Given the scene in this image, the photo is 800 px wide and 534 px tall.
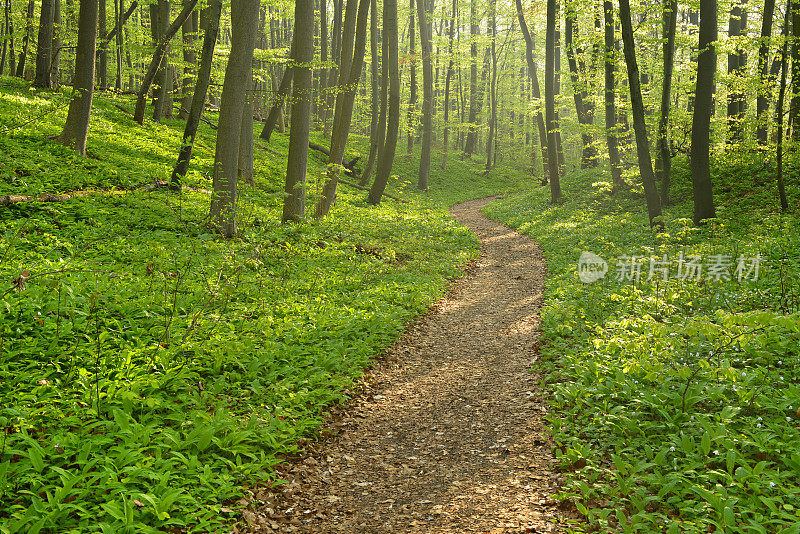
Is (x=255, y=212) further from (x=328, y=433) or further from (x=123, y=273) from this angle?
(x=328, y=433)

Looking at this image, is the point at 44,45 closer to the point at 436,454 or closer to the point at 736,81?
the point at 436,454

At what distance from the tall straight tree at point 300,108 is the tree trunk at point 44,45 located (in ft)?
30.2

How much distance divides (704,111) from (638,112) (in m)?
1.39

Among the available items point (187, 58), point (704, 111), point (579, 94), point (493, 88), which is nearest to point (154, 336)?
point (704, 111)

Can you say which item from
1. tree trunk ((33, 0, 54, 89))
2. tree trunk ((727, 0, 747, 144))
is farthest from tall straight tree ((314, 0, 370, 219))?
tree trunk ((727, 0, 747, 144))

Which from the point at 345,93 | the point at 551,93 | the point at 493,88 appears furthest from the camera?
the point at 493,88

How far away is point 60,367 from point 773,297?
8595 millimetres

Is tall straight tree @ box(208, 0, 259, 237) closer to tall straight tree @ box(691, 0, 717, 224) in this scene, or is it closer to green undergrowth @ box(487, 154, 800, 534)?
green undergrowth @ box(487, 154, 800, 534)

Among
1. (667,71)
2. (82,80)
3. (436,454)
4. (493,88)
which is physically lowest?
(436,454)

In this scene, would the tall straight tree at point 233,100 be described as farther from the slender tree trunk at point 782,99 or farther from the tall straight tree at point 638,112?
the slender tree trunk at point 782,99

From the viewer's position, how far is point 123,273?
6352 mm

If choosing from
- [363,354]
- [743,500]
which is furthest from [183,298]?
[743,500]

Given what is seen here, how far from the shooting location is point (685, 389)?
4.24 meters

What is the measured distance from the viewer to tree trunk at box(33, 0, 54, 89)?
14.3 m
